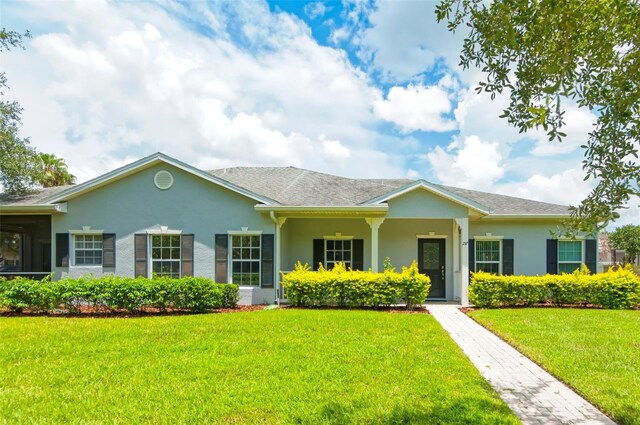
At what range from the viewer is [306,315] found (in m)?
10.7

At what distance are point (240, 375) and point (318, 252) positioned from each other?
9196 millimetres

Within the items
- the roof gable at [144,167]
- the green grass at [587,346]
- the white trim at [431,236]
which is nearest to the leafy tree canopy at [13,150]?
the roof gable at [144,167]

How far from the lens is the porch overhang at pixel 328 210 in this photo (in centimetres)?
1266

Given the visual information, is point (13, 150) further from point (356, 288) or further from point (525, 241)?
point (525, 241)

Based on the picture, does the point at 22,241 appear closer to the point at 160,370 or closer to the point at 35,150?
the point at 35,150

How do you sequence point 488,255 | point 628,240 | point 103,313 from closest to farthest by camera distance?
1. point 103,313
2. point 488,255
3. point 628,240

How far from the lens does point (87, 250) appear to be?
43.5 feet

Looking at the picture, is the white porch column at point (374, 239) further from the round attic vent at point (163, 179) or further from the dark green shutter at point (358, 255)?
the round attic vent at point (163, 179)

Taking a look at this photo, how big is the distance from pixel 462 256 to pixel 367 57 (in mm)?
7557

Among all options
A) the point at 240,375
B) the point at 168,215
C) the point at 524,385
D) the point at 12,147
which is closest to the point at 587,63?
the point at 524,385

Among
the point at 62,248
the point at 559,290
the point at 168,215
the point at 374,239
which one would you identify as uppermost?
the point at 168,215

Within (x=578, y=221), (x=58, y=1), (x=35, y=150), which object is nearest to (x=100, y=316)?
(x=58, y=1)

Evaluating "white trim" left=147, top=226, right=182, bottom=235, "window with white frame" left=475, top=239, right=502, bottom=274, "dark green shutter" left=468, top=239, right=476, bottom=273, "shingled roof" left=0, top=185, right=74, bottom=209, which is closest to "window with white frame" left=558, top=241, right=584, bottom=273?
"window with white frame" left=475, top=239, right=502, bottom=274

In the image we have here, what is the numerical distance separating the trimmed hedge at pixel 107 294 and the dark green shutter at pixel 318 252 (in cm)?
441
